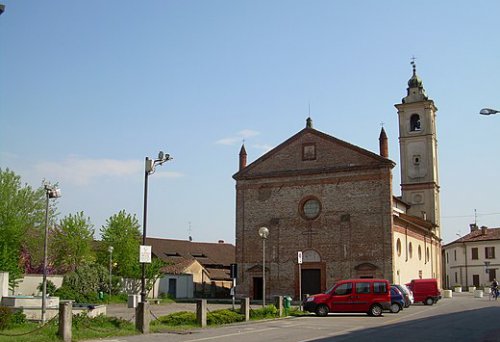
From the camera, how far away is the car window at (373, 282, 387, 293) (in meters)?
28.7

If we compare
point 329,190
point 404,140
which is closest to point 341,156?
point 329,190

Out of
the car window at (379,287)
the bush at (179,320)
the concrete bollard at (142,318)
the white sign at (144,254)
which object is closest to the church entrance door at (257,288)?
the car window at (379,287)

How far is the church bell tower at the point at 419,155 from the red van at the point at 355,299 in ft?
110

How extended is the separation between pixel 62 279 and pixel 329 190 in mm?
21525

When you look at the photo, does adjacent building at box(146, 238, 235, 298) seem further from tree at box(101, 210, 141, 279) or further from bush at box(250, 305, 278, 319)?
bush at box(250, 305, 278, 319)

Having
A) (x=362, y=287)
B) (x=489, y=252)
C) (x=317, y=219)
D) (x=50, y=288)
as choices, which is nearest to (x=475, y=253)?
(x=489, y=252)

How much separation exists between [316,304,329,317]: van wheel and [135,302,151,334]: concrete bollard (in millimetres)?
11951

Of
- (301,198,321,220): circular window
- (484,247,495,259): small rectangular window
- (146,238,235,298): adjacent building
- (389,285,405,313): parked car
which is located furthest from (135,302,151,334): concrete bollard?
(484,247,495,259): small rectangular window

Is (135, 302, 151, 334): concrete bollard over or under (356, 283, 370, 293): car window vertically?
under

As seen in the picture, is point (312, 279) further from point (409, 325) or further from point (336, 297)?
point (409, 325)

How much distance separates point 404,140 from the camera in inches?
2495

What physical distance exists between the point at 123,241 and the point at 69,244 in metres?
5.67

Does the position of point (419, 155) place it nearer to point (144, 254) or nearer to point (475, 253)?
point (475, 253)

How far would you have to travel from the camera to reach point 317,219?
145 ft
